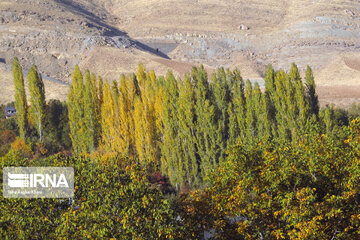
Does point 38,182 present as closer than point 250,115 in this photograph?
Yes

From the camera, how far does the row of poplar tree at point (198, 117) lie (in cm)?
2858

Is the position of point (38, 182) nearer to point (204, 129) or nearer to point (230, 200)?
point (230, 200)

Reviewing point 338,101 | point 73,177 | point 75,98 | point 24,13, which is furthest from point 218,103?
point 24,13

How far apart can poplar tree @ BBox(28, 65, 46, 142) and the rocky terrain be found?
3195cm

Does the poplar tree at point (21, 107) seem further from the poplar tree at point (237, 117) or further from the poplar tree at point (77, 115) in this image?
the poplar tree at point (237, 117)

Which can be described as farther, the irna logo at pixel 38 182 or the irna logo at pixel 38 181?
the irna logo at pixel 38 181

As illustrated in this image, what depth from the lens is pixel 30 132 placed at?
132 feet

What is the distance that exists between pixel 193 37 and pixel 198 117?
250ft

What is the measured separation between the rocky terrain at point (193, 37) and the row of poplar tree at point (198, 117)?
2769 centimetres

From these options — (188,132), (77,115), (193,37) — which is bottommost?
(188,132)

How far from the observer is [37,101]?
37344mm

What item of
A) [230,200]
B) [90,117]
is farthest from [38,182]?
[90,117]

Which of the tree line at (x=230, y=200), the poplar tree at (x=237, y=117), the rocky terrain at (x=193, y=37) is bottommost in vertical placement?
the tree line at (x=230, y=200)

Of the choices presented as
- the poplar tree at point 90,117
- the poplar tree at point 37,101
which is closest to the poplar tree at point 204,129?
the poplar tree at point 90,117
